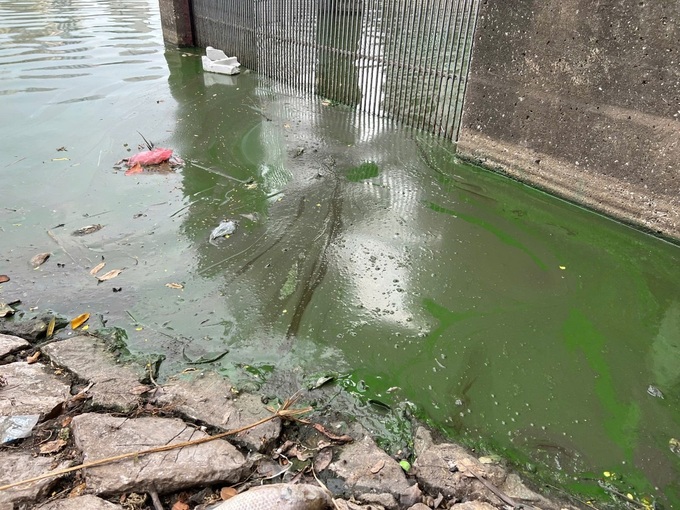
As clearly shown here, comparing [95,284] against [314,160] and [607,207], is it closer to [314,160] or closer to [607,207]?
[314,160]

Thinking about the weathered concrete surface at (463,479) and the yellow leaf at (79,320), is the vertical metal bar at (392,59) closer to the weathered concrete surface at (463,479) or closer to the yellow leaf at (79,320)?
the yellow leaf at (79,320)

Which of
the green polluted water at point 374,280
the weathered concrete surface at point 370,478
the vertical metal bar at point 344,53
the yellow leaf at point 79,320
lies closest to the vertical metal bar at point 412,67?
the green polluted water at point 374,280

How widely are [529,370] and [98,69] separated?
28.6 feet

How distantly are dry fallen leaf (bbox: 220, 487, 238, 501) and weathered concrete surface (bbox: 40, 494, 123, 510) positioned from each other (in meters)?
0.42

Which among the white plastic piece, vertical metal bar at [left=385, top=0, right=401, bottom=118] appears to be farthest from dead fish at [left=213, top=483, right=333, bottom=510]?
the white plastic piece

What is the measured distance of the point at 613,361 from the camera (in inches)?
122

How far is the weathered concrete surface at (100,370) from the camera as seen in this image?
263cm

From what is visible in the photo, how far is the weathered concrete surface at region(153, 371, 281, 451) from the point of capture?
2482 millimetres

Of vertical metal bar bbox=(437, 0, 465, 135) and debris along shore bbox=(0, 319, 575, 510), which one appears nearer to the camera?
debris along shore bbox=(0, 319, 575, 510)

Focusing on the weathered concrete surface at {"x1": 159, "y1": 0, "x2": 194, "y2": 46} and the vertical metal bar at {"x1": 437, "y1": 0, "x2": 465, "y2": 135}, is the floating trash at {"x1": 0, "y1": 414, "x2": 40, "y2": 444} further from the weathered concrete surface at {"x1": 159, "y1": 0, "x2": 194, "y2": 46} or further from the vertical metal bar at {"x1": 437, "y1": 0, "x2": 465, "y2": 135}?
the weathered concrete surface at {"x1": 159, "y1": 0, "x2": 194, "y2": 46}

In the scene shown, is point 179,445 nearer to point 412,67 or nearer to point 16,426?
point 16,426

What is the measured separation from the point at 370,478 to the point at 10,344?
2.34m

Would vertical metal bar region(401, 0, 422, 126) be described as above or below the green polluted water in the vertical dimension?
above

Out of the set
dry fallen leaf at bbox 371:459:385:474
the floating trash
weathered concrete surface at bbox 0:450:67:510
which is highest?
weathered concrete surface at bbox 0:450:67:510
